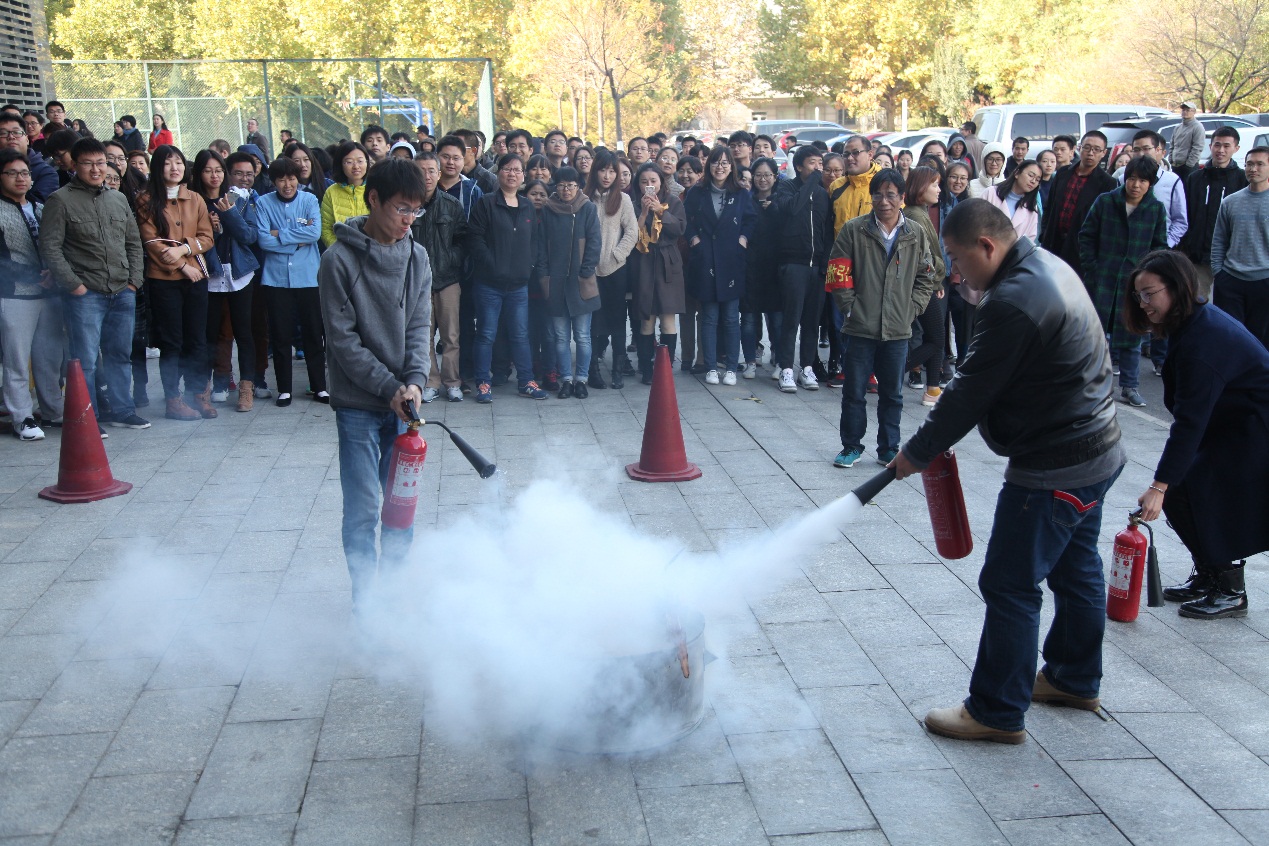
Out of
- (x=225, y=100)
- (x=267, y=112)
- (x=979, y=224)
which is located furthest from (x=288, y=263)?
(x=225, y=100)

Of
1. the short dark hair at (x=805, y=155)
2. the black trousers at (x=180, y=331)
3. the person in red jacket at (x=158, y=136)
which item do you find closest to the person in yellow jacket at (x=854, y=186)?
the short dark hair at (x=805, y=155)

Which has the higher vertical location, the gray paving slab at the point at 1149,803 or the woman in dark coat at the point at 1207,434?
the woman in dark coat at the point at 1207,434

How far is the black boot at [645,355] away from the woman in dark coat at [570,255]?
0.68 meters

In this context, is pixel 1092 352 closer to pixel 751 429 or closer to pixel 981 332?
pixel 981 332

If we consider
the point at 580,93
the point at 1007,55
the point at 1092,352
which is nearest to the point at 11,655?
the point at 1092,352

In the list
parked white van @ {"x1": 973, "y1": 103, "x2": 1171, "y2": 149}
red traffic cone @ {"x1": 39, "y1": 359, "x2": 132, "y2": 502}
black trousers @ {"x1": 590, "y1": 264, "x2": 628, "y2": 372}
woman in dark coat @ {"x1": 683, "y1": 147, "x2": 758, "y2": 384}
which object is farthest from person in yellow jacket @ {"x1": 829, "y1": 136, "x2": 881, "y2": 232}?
parked white van @ {"x1": 973, "y1": 103, "x2": 1171, "y2": 149}

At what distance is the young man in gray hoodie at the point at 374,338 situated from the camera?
4258 millimetres

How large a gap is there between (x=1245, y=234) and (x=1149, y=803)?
645 centimetres

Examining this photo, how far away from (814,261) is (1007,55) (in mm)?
35327

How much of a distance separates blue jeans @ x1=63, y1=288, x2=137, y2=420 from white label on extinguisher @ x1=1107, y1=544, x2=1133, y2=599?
6588mm

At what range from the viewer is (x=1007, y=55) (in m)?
40.0

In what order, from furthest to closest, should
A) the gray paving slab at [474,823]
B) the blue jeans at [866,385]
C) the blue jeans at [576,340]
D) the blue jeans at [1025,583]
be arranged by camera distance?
the blue jeans at [576,340], the blue jeans at [866,385], the blue jeans at [1025,583], the gray paving slab at [474,823]

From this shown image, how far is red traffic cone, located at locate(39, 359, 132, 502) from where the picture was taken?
21.0ft

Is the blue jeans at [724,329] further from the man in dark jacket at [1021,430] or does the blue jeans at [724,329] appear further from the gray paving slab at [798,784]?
the gray paving slab at [798,784]
